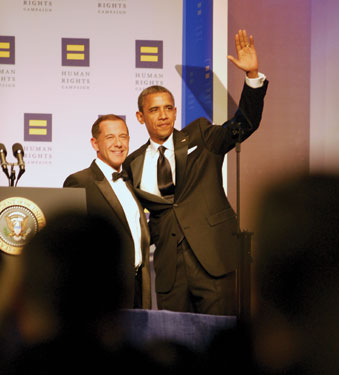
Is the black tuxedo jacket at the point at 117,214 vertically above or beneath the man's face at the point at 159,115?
beneath

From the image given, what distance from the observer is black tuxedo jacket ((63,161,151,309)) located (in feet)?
8.25

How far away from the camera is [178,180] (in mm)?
2920

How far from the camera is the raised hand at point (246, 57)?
2842 mm

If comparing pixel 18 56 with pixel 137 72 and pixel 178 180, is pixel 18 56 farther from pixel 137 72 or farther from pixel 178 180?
pixel 178 180

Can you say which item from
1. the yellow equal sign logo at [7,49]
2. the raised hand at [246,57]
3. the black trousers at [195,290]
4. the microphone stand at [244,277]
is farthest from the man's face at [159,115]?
the yellow equal sign logo at [7,49]

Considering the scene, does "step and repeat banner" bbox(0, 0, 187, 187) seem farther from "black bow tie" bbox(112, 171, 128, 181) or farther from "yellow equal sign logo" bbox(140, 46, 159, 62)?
"black bow tie" bbox(112, 171, 128, 181)

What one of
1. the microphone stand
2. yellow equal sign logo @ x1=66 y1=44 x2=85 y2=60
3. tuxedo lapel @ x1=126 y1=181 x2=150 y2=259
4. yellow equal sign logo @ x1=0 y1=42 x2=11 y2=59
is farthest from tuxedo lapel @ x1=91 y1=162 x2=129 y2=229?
yellow equal sign logo @ x1=0 y1=42 x2=11 y2=59

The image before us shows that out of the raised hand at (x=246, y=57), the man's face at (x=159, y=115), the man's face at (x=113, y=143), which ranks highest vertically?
the raised hand at (x=246, y=57)

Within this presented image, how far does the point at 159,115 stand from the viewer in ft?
9.87

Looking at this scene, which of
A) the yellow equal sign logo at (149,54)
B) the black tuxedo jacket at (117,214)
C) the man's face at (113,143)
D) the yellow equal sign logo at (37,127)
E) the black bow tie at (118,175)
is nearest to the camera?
the black tuxedo jacket at (117,214)

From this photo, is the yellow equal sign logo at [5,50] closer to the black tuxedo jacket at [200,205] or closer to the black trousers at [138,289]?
the black tuxedo jacket at [200,205]

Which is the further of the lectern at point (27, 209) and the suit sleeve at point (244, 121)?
the suit sleeve at point (244, 121)

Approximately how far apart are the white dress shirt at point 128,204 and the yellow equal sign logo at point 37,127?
1301mm

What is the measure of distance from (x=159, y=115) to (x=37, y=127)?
137cm
